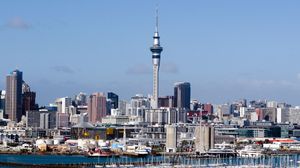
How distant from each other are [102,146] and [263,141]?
2138cm

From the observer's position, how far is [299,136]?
117 metres

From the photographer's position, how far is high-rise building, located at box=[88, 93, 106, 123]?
471 ft

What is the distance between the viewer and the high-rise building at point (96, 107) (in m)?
144

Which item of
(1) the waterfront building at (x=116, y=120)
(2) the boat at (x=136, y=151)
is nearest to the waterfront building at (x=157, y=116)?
(1) the waterfront building at (x=116, y=120)

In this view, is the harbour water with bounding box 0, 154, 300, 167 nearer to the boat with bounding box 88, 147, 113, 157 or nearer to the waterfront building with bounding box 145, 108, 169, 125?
the boat with bounding box 88, 147, 113, 157

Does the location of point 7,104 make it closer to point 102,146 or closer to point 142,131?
point 142,131

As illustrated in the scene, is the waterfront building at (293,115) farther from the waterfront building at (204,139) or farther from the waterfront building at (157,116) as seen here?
the waterfront building at (204,139)

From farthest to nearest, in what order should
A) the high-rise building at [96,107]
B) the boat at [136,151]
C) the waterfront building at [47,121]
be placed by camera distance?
the high-rise building at [96,107]
the waterfront building at [47,121]
the boat at [136,151]

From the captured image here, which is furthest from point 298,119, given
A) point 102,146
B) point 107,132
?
point 102,146

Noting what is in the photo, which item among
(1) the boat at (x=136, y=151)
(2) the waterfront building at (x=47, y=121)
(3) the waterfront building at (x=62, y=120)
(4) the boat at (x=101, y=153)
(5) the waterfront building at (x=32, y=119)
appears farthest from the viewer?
(3) the waterfront building at (x=62, y=120)

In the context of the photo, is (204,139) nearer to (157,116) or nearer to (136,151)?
(136,151)

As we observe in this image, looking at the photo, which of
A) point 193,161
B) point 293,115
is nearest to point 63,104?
point 293,115

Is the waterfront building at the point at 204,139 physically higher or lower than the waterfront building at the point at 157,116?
lower

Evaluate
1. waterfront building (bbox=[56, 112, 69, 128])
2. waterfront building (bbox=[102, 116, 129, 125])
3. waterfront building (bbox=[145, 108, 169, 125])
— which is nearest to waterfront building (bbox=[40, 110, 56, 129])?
waterfront building (bbox=[56, 112, 69, 128])
